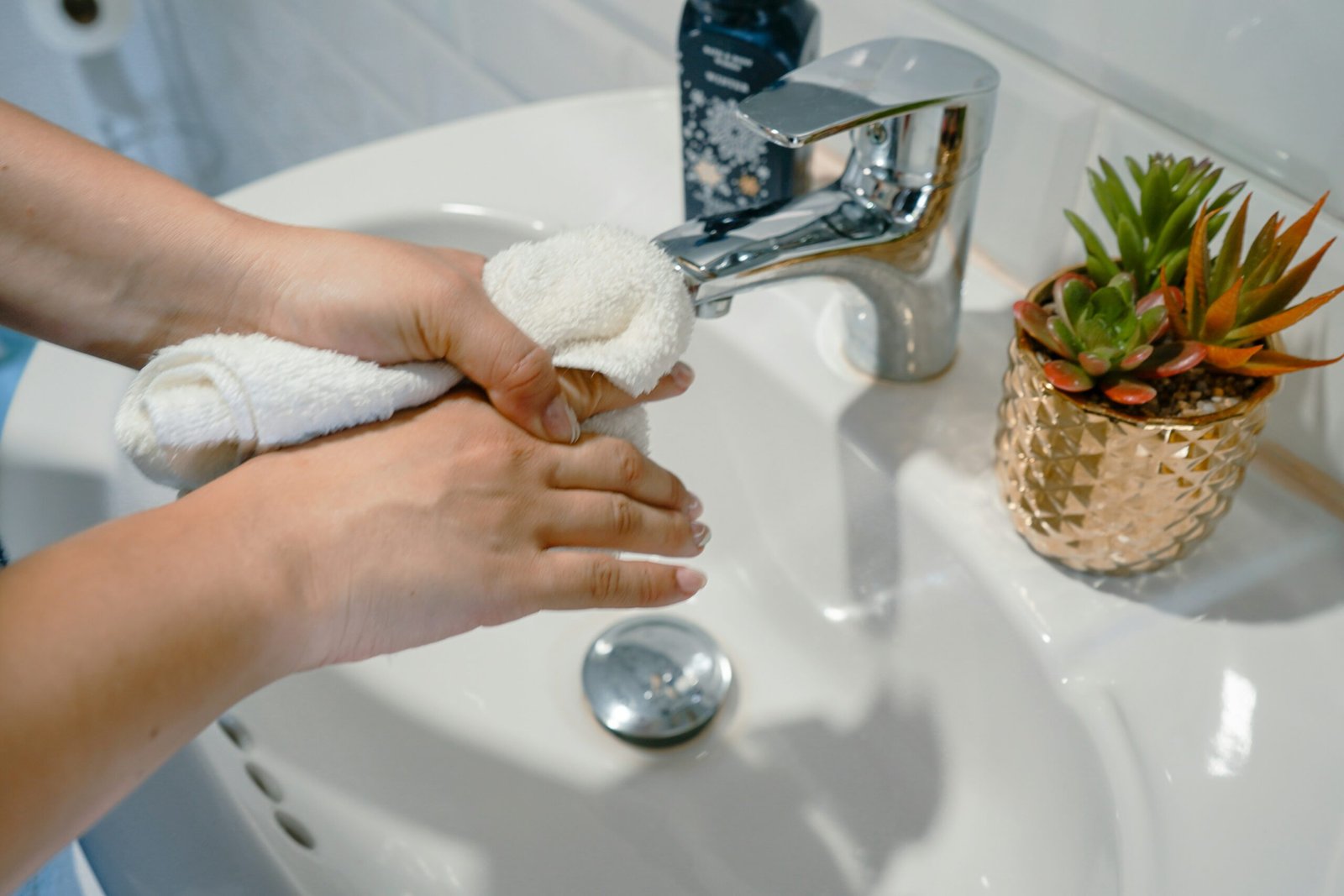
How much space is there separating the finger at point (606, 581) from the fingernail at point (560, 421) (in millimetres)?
46

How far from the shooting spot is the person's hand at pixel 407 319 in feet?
1.32

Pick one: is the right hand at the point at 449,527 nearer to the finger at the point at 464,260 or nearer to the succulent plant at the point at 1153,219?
the finger at the point at 464,260

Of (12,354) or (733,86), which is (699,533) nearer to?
(733,86)

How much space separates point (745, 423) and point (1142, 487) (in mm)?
232

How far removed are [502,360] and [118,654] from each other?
16 centimetres

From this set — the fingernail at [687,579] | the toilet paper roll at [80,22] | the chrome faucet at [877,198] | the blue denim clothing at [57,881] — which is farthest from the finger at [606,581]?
the toilet paper roll at [80,22]

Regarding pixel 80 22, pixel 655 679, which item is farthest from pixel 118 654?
pixel 80 22

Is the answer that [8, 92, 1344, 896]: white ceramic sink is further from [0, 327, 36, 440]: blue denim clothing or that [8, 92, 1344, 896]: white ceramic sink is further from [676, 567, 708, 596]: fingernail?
[0, 327, 36, 440]: blue denim clothing

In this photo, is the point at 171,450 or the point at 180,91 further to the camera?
the point at 180,91

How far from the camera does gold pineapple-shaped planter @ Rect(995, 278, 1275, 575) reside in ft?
1.27

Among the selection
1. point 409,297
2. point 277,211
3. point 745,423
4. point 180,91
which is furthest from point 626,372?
point 180,91

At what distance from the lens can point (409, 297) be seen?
40cm

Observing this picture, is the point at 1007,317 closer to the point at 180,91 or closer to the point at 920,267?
the point at 920,267

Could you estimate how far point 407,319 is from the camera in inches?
15.9
